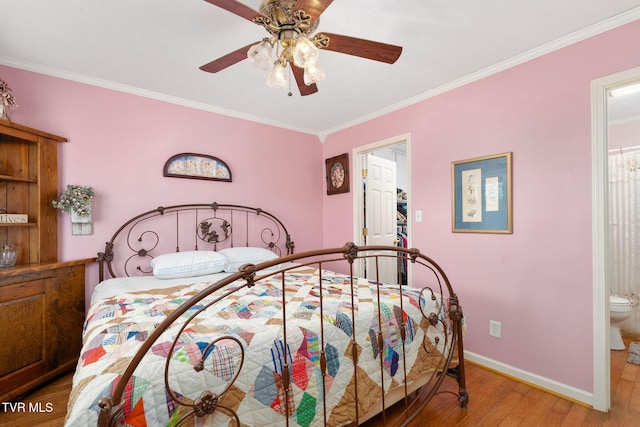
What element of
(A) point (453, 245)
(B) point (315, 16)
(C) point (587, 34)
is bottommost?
(A) point (453, 245)

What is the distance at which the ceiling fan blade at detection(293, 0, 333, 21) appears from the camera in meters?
1.24

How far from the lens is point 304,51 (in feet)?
4.44

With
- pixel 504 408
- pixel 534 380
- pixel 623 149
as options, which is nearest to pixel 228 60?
pixel 504 408

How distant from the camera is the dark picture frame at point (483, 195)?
2316 millimetres

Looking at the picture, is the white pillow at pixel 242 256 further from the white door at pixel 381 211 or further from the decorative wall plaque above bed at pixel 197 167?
the white door at pixel 381 211

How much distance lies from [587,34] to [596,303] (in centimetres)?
177

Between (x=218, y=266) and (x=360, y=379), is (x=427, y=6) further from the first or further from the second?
(x=218, y=266)

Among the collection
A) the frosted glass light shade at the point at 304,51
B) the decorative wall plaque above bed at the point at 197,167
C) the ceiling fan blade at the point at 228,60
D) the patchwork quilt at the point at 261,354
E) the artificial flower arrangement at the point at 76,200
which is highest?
the ceiling fan blade at the point at 228,60

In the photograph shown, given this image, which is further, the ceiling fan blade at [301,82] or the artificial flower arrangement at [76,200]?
the artificial flower arrangement at [76,200]

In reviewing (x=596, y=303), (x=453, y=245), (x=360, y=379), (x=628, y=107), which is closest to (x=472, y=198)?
(x=453, y=245)

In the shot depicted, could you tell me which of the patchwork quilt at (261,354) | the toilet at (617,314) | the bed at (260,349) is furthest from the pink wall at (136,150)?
the toilet at (617,314)

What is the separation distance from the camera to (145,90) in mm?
2762

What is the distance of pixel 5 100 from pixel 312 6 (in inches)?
90.0

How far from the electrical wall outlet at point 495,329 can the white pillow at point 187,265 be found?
2330 mm
